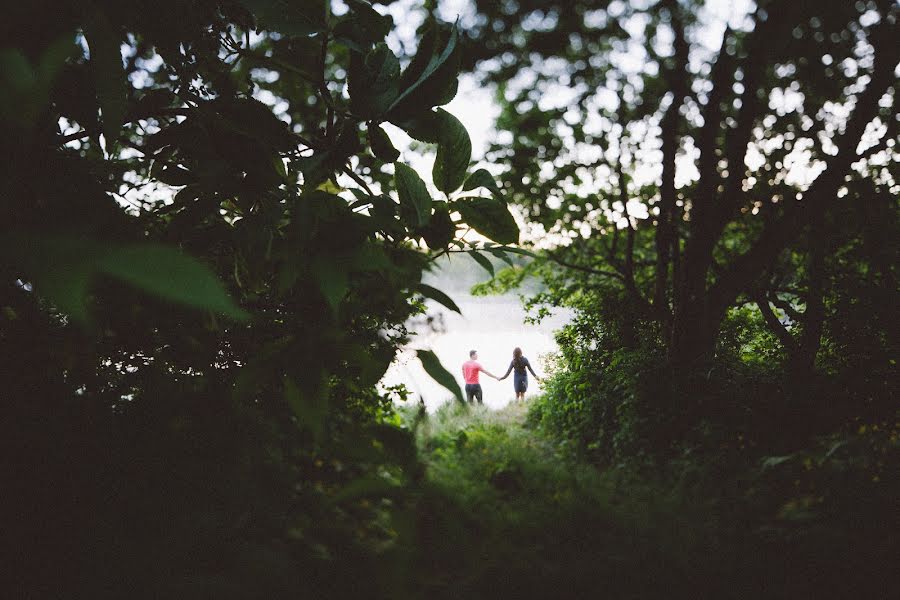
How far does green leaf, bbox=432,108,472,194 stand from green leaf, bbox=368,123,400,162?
0.51 feet

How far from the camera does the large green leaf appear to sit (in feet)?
1.07

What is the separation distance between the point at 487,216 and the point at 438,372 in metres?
0.40

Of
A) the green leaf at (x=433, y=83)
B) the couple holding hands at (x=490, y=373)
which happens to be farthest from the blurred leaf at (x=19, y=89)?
the couple holding hands at (x=490, y=373)

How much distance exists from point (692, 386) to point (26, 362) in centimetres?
641

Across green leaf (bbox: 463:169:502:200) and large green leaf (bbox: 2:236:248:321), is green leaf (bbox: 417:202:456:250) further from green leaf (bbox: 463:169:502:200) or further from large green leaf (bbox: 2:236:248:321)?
large green leaf (bbox: 2:236:248:321)

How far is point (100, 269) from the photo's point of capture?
336 mm

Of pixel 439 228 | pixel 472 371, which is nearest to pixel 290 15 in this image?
pixel 439 228

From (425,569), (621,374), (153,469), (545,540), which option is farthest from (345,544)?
(621,374)

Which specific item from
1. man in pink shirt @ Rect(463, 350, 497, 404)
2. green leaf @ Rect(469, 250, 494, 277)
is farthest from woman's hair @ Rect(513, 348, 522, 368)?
green leaf @ Rect(469, 250, 494, 277)

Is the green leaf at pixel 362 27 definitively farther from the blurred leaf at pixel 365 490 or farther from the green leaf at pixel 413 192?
the blurred leaf at pixel 365 490

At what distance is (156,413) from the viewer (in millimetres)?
1551

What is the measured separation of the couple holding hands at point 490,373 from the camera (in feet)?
36.0

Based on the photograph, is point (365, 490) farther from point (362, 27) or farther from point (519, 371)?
point (519, 371)

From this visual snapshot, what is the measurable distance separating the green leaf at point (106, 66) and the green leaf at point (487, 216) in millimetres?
745
